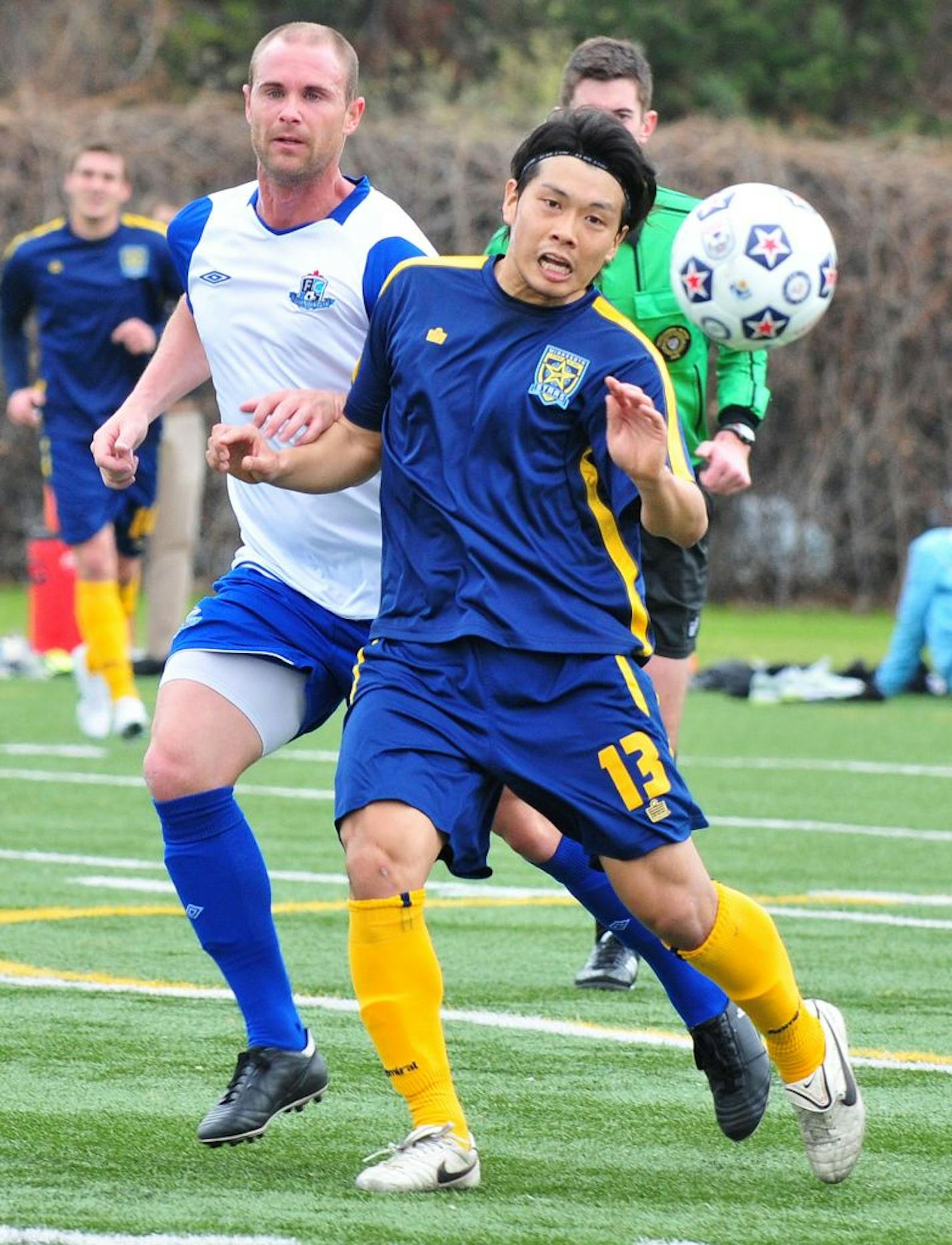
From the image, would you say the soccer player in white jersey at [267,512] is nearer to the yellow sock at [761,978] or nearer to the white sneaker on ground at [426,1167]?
the white sneaker on ground at [426,1167]

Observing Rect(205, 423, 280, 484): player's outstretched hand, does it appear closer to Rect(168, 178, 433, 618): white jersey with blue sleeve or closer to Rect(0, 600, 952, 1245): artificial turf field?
Rect(168, 178, 433, 618): white jersey with blue sleeve

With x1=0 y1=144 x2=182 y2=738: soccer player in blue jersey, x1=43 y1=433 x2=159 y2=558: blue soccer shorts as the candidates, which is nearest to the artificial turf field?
x1=0 y1=144 x2=182 y2=738: soccer player in blue jersey

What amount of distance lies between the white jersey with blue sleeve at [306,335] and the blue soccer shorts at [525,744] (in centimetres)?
68

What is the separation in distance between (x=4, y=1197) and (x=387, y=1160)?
0.66 metres

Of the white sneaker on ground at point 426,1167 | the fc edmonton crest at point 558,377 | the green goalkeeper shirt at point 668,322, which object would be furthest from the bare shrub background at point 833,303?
the white sneaker on ground at point 426,1167

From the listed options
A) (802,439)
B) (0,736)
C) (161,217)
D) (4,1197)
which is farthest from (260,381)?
(802,439)

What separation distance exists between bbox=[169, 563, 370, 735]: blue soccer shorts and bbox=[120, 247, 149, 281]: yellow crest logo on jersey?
687 centimetres

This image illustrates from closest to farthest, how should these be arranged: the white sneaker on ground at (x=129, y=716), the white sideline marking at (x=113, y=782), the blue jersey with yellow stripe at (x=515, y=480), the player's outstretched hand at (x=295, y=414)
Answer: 1. the blue jersey with yellow stripe at (x=515, y=480)
2. the player's outstretched hand at (x=295, y=414)
3. the white sideline marking at (x=113, y=782)
4. the white sneaker on ground at (x=129, y=716)

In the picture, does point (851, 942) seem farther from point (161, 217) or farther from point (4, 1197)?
point (161, 217)

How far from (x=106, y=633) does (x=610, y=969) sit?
542 cm

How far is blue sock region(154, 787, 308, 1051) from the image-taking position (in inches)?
187

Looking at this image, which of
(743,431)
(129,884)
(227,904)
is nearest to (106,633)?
(129,884)

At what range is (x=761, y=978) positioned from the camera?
175 inches

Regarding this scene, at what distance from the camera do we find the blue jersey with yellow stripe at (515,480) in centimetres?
436
